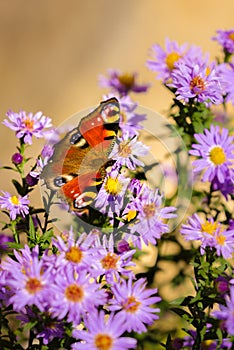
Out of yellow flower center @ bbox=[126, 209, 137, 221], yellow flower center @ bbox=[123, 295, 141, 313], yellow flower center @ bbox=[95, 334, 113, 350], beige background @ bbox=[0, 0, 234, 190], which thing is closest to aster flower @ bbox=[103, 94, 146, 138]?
yellow flower center @ bbox=[126, 209, 137, 221]

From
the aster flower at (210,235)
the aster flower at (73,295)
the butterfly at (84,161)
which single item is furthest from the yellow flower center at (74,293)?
the aster flower at (210,235)

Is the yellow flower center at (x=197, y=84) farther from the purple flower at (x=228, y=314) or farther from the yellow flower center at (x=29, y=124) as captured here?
the purple flower at (x=228, y=314)

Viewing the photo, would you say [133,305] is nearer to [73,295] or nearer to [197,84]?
[73,295]

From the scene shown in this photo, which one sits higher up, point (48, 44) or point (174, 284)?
point (48, 44)

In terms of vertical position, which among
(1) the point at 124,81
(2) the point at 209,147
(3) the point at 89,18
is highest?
(3) the point at 89,18

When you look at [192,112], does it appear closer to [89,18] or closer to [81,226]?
[81,226]

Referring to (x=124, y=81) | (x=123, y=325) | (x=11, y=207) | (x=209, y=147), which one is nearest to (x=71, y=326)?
(x=123, y=325)

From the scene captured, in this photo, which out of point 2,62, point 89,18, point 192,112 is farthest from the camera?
point 89,18

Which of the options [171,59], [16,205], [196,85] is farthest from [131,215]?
[171,59]
